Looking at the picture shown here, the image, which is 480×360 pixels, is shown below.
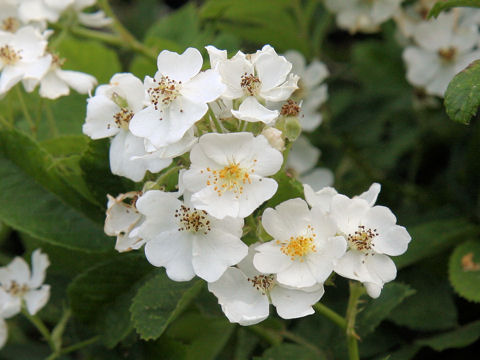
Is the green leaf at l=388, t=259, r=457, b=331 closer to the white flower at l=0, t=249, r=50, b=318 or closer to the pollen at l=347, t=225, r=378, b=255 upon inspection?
the pollen at l=347, t=225, r=378, b=255

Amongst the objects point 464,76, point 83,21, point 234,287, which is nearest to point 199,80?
point 234,287

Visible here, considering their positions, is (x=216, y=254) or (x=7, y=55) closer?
(x=216, y=254)

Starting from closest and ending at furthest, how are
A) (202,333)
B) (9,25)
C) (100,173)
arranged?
1. (100,173)
2. (202,333)
3. (9,25)

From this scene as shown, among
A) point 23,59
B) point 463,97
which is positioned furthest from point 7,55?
point 463,97

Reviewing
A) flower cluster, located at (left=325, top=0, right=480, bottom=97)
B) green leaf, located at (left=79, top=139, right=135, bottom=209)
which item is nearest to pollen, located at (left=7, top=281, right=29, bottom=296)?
green leaf, located at (left=79, top=139, right=135, bottom=209)

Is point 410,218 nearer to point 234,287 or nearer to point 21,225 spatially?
point 234,287

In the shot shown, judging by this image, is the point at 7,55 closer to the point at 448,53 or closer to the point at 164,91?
the point at 164,91
